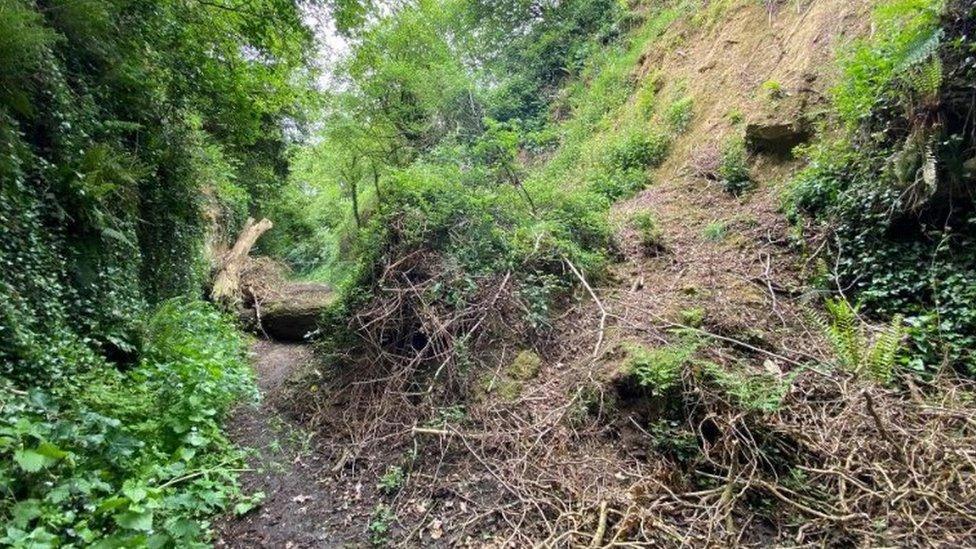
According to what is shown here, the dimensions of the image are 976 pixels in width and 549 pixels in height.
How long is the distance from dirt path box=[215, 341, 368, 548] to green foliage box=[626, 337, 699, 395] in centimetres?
240

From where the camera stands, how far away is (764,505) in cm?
293

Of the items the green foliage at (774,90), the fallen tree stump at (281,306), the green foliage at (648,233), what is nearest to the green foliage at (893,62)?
the green foliage at (774,90)

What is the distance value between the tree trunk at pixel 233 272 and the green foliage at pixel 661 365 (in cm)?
809

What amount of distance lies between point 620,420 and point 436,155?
6663 mm

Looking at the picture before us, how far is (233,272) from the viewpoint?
9.87 m

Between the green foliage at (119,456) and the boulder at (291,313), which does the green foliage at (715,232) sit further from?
the boulder at (291,313)

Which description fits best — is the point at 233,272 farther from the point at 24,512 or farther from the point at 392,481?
the point at 24,512

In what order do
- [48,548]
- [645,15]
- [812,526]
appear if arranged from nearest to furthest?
[48,548] → [812,526] → [645,15]

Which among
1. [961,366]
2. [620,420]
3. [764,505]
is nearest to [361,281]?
[620,420]

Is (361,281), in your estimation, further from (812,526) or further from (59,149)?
(812,526)

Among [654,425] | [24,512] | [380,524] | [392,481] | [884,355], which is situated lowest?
[884,355]

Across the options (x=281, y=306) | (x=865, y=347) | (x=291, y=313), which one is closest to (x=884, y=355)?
(x=865, y=347)

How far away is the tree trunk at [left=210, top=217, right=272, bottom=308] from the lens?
9.05 meters

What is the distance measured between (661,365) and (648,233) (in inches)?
116
